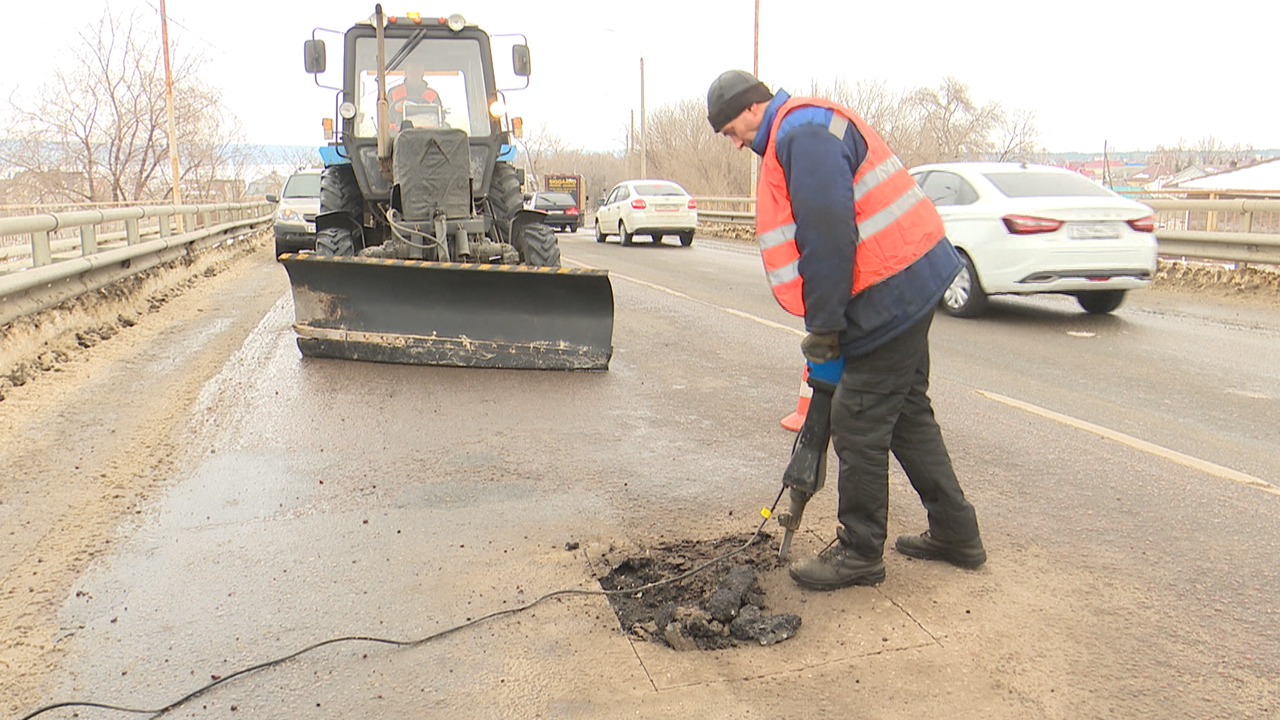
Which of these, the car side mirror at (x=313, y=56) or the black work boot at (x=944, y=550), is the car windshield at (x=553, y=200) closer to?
the car side mirror at (x=313, y=56)

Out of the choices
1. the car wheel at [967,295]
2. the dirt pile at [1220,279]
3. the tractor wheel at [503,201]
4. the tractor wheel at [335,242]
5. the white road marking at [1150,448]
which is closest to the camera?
the white road marking at [1150,448]

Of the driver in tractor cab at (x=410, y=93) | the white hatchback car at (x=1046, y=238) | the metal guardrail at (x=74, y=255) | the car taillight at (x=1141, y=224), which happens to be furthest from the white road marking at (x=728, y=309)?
the metal guardrail at (x=74, y=255)

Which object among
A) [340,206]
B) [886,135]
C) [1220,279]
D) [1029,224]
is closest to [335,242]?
[340,206]

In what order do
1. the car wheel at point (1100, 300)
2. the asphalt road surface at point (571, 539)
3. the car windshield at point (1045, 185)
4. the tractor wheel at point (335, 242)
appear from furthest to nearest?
the car wheel at point (1100, 300) < the car windshield at point (1045, 185) < the tractor wheel at point (335, 242) < the asphalt road surface at point (571, 539)

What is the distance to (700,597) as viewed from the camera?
3344mm

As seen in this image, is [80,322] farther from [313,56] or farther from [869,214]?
[869,214]

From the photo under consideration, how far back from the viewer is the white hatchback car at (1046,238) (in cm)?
925

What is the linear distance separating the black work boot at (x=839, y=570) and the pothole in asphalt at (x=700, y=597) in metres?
0.18

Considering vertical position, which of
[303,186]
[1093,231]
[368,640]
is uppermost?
[303,186]

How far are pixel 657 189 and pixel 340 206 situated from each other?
1418 centimetres

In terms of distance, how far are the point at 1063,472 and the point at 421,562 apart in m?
3.17

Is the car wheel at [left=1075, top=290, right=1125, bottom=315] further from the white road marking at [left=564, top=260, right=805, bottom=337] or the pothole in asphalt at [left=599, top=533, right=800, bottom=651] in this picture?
the pothole in asphalt at [left=599, top=533, right=800, bottom=651]

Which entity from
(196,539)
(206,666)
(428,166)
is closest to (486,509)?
(196,539)

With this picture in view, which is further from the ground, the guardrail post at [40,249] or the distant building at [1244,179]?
the distant building at [1244,179]
